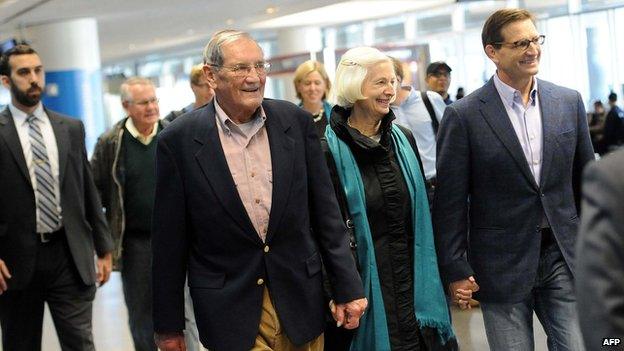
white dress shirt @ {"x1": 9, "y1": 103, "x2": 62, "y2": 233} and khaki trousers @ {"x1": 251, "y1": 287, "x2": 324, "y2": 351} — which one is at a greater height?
white dress shirt @ {"x1": 9, "y1": 103, "x2": 62, "y2": 233}

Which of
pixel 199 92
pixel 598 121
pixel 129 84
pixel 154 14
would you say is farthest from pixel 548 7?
pixel 154 14

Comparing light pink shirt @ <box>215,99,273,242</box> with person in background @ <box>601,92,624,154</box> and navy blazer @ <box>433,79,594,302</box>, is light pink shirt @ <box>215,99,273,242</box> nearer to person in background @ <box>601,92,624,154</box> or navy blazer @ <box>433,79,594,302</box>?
navy blazer @ <box>433,79,594,302</box>

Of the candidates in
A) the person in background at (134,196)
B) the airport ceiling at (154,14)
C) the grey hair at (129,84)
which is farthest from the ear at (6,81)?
the airport ceiling at (154,14)

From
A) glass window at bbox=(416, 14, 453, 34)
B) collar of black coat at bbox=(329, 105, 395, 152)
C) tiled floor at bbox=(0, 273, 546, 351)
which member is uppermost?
glass window at bbox=(416, 14, 453, 34)

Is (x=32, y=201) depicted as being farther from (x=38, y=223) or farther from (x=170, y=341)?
(x=170, y=341)

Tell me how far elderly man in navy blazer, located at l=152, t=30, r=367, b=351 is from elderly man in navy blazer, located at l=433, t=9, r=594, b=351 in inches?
22.1

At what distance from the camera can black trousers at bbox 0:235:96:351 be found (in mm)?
5324

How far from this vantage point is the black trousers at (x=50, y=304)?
532 cm

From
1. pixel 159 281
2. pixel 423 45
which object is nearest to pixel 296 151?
pixel 159 281

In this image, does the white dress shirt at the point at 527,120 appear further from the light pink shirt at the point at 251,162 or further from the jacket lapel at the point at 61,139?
the jacket lapel at the point at 61,139

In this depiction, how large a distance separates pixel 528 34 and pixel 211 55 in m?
1.27

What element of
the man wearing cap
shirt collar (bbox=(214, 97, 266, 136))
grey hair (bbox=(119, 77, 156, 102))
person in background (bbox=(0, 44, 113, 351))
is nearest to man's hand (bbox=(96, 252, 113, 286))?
person in background (bbox=(0, 44, 113, 351))

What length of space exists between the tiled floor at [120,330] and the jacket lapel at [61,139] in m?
2.85

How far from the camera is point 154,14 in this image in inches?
858
